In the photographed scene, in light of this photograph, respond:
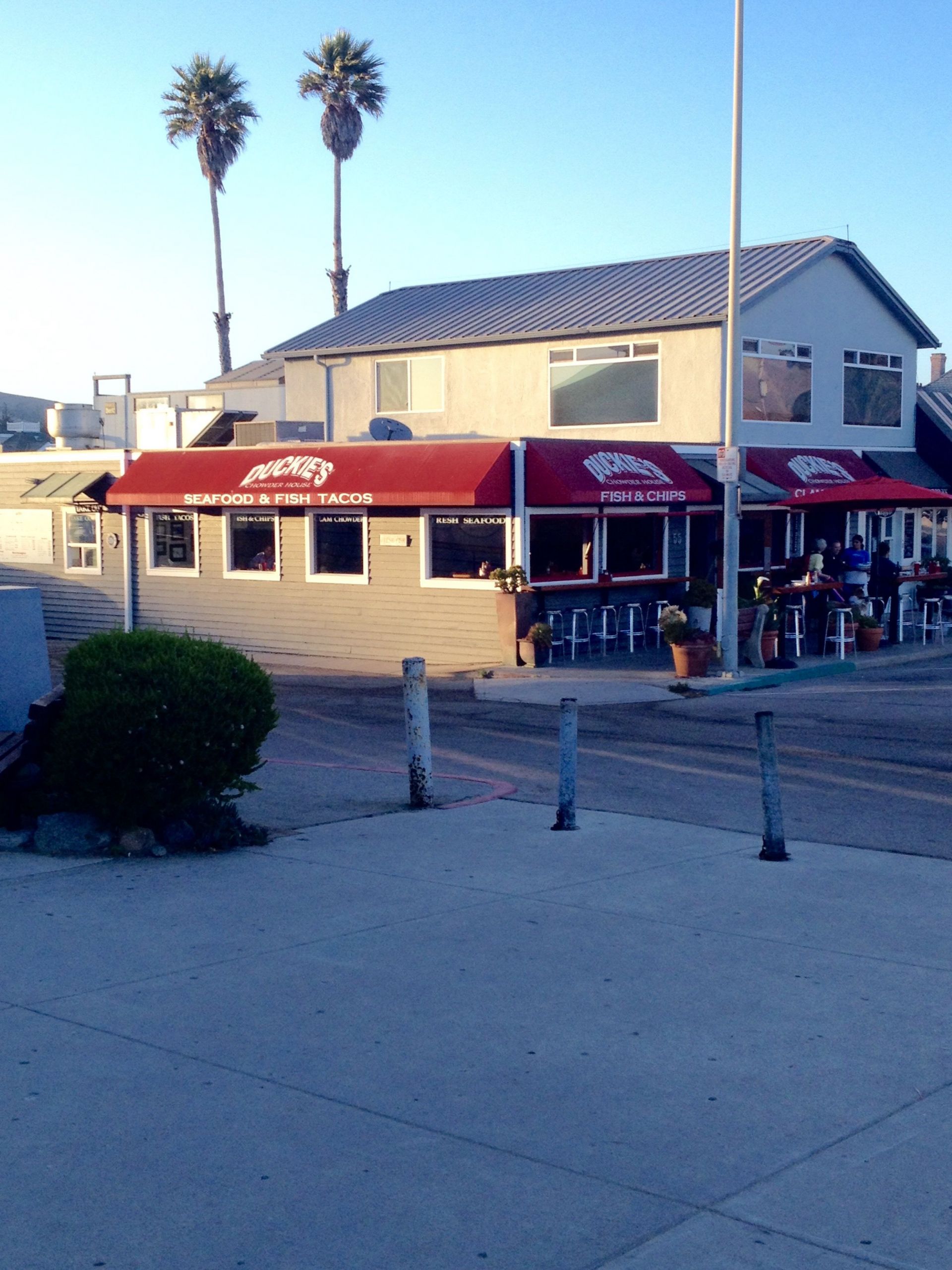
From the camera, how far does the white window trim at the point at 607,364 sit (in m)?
26.1

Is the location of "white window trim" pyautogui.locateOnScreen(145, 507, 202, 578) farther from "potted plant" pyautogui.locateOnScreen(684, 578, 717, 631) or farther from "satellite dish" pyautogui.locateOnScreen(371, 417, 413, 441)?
"potted plant" pyautogui.locateOnScreen(684, 578, 717, 631)

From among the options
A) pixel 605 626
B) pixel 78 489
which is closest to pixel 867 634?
pixel 605 626

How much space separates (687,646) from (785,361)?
9.95 meters

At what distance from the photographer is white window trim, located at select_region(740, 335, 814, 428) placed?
1039 inches

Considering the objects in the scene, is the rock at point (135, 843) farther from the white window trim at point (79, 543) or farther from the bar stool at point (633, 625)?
the white window trim at point (79, 543)

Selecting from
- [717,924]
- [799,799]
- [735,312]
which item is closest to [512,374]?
[735,312]

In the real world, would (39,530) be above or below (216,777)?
above

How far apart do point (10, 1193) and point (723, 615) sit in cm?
1655

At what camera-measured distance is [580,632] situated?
22.0 meters

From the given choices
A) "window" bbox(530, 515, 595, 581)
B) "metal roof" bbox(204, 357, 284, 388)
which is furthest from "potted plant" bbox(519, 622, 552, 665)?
"metal roof" bbox(204, 357, 284, 388)

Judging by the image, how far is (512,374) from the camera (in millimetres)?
27922

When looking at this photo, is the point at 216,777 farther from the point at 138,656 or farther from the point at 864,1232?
the point at 864,1232

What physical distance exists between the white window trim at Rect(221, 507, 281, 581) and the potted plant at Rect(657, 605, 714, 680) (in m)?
7.59

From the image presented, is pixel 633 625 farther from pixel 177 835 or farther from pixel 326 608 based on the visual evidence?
pixel 177 835
